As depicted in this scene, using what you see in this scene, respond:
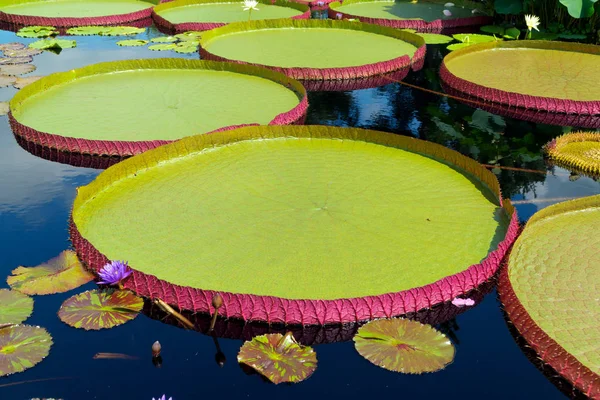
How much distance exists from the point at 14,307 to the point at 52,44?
4.31 metres

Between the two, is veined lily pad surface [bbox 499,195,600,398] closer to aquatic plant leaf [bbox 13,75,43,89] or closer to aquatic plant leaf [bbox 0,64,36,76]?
aquatic plant leaf [bbox 13,75,43,89]

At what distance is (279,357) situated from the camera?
2035 millimetres

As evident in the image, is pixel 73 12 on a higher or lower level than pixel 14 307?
higher

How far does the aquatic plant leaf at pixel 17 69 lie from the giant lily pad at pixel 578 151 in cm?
378

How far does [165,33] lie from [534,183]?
4571 mm

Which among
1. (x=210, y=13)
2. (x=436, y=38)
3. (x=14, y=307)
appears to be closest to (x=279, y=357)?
(x=14, y=307)

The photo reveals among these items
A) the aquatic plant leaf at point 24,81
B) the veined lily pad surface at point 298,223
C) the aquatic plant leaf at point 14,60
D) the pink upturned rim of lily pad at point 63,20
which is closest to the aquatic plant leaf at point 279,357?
the veined lily pad surface at point 298,223

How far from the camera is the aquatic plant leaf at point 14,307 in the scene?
2234mm

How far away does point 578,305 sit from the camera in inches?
87.9

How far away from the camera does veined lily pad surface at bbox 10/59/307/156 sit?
148 inches

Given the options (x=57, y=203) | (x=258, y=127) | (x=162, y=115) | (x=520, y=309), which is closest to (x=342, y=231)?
(x=520, y=309)

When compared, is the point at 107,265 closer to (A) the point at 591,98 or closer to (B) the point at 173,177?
(B) the point at 173,177

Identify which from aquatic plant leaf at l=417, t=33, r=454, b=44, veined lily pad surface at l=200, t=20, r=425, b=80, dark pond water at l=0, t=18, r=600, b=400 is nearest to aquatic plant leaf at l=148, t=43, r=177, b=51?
veined lily pad surface at l=200, t=20, r=425, b=80

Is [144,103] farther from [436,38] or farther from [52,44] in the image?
[436,38]
